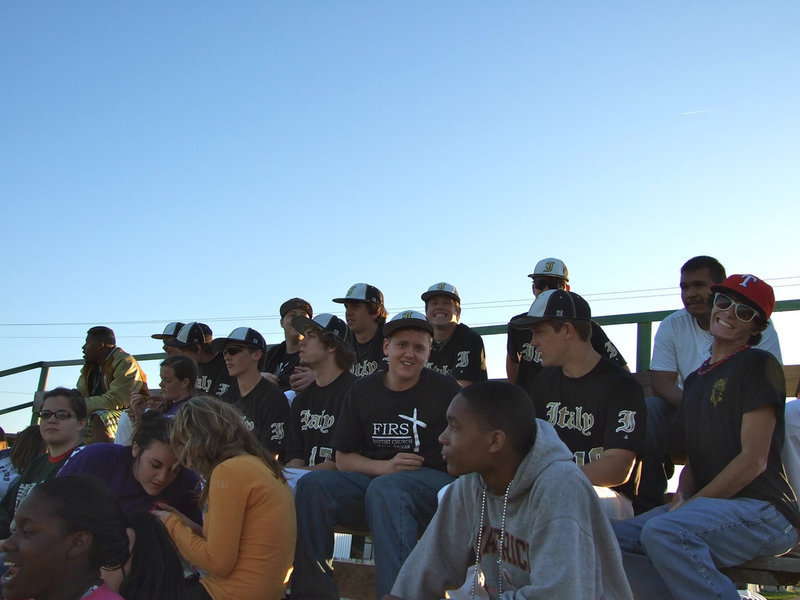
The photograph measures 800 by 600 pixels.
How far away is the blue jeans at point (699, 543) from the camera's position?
137 inches

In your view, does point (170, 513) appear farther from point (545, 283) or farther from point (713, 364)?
point (545, 283)

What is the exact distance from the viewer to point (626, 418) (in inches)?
171

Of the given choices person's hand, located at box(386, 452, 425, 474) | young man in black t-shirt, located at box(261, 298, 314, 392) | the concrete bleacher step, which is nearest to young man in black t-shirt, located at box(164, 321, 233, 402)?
young man in black t-shirt, located at box(261, 298, 314, 392)

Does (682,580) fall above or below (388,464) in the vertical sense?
below

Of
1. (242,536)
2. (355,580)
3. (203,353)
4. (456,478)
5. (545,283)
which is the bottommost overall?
(355,580)

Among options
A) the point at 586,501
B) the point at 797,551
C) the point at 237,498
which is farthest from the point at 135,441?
the point at 797,551

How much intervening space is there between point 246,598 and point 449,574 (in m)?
1.22

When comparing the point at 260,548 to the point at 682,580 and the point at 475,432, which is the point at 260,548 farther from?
the point at 682,580

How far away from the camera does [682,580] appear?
3479 mm

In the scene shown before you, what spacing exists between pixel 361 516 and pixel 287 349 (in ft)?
10.4

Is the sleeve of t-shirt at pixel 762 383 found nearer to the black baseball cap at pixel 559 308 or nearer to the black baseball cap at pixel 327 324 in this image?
the black baseball cap at pixel 559 308

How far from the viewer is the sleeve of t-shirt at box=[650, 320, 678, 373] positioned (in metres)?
5.54

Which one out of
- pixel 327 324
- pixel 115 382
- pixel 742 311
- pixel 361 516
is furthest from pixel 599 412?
pixel 115 382

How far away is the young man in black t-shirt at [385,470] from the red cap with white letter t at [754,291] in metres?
1.75
